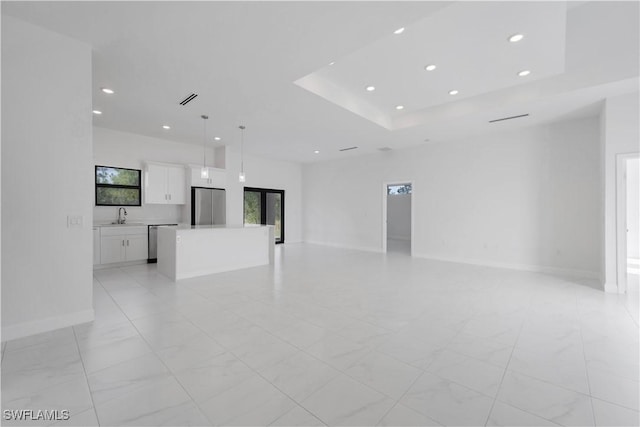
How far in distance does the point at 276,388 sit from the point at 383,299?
2169 mm

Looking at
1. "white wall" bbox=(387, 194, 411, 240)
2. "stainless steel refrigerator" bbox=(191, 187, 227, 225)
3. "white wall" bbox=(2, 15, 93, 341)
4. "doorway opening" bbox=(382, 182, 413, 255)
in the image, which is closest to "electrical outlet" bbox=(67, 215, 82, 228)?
"white wall" bbox=(2, 15, 93, 341)

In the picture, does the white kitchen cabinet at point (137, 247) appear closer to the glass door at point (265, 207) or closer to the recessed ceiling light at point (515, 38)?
the glass door at point (265, 207)

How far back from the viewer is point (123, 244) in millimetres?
5574

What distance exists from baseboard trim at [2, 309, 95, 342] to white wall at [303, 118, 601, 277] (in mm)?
6679

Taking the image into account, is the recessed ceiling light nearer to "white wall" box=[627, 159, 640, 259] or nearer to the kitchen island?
the kitchen island

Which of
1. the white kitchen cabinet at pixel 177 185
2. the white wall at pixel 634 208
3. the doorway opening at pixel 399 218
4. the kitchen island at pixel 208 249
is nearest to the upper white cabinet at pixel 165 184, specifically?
the white kitchen cabinet at pixel 177 185

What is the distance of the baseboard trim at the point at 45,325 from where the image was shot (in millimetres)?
2471

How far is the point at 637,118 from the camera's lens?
382 cm

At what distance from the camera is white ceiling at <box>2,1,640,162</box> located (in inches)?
97.0

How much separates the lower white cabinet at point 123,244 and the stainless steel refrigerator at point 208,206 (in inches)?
48.8

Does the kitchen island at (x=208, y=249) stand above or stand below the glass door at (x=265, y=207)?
below

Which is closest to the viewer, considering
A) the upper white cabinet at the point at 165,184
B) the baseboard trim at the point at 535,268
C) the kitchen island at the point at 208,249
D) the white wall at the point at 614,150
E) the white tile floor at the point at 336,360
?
the white tile floor at the point at 336,360

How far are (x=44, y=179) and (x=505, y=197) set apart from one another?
740cm

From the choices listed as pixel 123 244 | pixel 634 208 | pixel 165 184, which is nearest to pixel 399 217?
pixel 634 208
